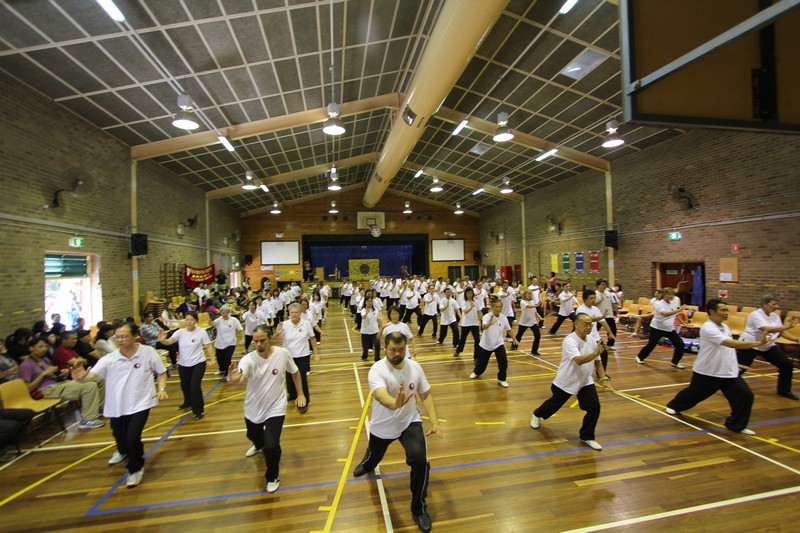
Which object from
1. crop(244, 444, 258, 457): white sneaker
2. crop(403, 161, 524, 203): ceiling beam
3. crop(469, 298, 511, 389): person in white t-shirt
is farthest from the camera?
crop(403, 161, 524, 203): ceiling beam

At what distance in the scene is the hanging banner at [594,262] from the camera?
49.1 ft

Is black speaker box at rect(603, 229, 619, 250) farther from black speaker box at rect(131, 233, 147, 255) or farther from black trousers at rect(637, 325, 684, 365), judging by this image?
black speaker box at rect(131, 233, 147, 255)

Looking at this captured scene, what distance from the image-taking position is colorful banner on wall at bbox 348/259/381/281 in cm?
2769

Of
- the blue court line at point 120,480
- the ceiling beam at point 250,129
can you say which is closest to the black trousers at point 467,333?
the blue court line at point 120,480

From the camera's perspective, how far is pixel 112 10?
208 inches

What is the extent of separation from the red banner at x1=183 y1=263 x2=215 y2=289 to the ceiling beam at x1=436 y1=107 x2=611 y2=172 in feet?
36.6

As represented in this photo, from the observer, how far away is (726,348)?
15.4 feet

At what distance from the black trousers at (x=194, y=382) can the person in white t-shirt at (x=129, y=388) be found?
5.15 feet

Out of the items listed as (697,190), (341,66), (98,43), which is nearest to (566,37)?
(341,66)

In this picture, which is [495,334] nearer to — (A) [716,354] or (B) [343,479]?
(A) [716,354]

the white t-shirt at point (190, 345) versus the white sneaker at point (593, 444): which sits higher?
the white t-shirt at point (190, 345)

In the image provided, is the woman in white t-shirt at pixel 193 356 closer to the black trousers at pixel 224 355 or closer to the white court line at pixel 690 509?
the black trousers at pixel 224 355

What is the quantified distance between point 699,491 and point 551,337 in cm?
826

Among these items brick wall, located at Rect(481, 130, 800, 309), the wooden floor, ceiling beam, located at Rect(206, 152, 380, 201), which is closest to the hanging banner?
brick wall, located at Rect(481, 130, 800, 309)
